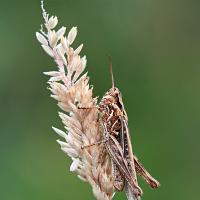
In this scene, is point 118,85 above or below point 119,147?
above

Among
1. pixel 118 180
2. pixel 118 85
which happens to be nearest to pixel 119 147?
pixel 118 180

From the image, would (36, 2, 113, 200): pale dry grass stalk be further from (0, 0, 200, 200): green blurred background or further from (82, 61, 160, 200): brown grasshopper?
(0, 0, 200, 200): green blurred background

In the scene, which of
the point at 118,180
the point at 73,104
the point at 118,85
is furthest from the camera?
the point at 118,85

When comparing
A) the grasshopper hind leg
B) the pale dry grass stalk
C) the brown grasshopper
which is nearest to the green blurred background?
the brown grasshopper

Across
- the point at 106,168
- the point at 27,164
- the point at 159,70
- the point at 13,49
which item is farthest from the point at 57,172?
the point at 106,168

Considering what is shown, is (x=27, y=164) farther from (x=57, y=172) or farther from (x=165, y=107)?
(x=165, y=107)

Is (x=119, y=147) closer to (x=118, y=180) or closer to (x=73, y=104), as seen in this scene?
(x=118, y=180)

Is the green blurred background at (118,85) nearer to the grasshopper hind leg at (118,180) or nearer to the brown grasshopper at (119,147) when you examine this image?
the brown grasshopper at (119,147)
